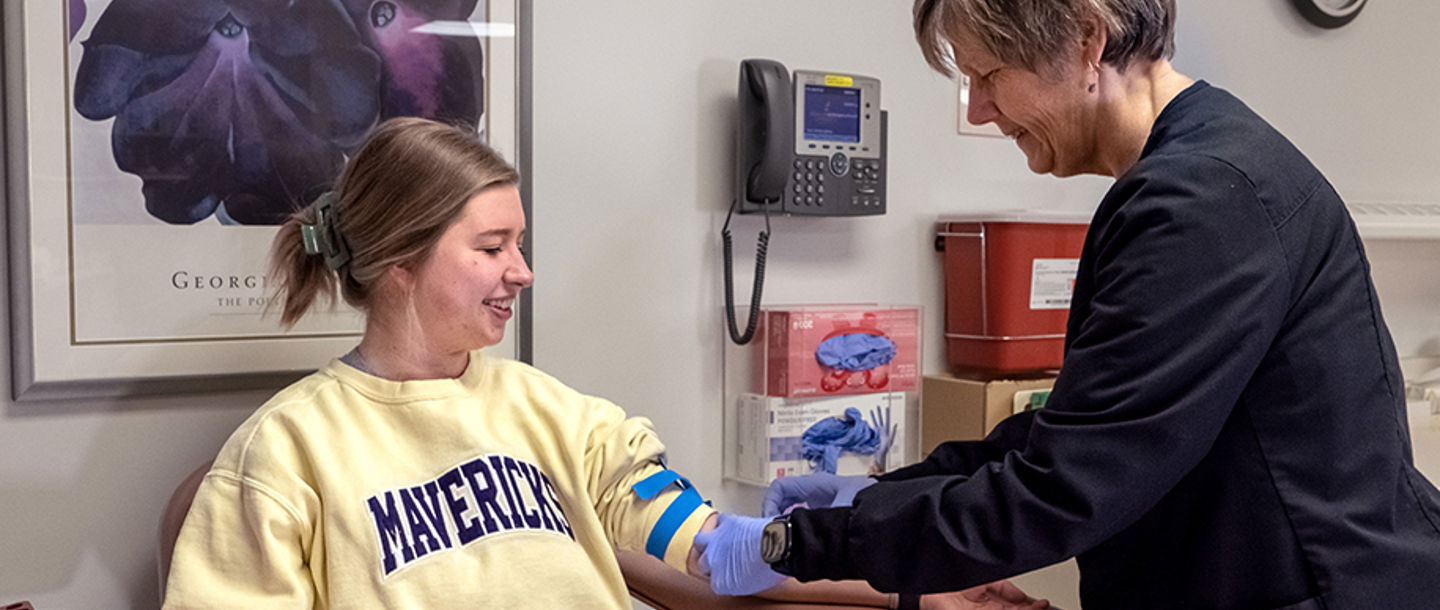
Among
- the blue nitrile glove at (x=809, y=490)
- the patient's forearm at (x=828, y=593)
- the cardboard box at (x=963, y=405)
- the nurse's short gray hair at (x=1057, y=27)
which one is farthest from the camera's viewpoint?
the cardboard box at (x=963, y=405)

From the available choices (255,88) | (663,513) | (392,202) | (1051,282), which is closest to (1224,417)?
(663,513)

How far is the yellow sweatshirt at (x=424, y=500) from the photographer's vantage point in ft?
4.17

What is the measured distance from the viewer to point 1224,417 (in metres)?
1.06

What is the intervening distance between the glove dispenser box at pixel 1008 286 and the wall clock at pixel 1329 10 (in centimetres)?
96

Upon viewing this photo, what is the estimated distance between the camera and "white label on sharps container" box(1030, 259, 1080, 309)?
2256mm

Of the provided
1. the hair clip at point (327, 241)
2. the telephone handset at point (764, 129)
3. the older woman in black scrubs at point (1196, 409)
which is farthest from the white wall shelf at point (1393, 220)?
the hair clip at point (327, 241)

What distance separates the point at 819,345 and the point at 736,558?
750 mm

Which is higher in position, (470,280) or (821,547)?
(470,280)

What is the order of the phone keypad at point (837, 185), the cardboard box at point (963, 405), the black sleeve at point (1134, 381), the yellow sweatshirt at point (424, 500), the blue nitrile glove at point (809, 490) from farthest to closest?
the cardboard box at point (963, 405) → the phone keypad at point (837, 185) → the blue nitrile glove at point (809, 490) → the yellow sweatshirt at point (424, 500) → the black sleeve at point (1134, 381)

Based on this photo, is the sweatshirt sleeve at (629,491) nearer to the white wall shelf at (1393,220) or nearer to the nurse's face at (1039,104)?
the nurse's face at (1039,104)

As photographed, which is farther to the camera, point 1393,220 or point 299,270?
point 1393,220

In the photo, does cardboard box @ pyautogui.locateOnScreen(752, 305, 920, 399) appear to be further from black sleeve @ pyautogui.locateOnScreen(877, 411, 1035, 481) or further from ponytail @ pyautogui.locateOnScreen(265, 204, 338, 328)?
ponytail @ pyautogui.locateOnScreen(265, 204, 338, 328)

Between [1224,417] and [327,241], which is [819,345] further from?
[1224,417]

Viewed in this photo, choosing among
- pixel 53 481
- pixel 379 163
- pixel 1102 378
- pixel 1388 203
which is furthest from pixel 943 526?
pixel 1388 203
